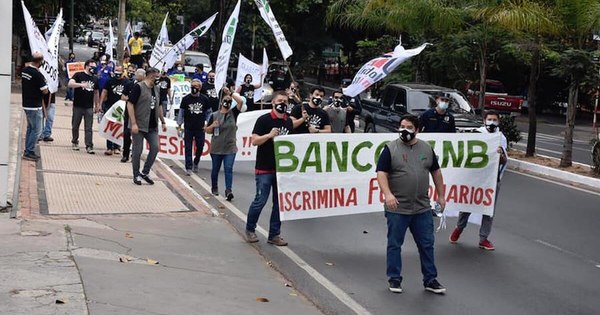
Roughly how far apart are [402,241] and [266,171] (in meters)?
2.34

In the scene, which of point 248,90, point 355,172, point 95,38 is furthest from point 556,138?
point 95,38

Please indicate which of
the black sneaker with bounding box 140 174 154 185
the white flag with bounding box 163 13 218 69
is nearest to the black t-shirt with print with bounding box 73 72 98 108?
the white flag with bounding box 163 13 218 69

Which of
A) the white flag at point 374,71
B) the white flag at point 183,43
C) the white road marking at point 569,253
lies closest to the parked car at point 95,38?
the white flag at point 183,43

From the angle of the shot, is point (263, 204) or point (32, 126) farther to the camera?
point (32, 126)

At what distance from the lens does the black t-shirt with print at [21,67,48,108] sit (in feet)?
46.1

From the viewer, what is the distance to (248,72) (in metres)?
20.1

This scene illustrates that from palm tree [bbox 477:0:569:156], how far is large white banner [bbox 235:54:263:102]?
228 inches

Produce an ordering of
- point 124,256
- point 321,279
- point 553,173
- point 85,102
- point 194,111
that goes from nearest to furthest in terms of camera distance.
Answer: point 124,256 → point 321,279 → point 194,111 → point 85,102 → point 553,173

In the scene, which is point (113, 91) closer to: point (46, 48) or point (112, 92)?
point (112, 92)

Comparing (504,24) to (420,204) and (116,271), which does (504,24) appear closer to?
(420,204)

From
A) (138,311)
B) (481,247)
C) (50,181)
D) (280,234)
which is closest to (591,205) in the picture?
(481,247)

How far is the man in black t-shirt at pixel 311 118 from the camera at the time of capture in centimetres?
1207

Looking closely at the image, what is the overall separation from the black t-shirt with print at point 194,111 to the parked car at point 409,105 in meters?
5.79

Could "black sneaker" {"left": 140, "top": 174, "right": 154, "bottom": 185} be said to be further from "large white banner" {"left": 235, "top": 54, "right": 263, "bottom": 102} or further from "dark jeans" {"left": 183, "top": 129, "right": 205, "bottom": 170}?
"large white banner" {"left": 235, "top": 54, "right": 263, "bottom": 102}
